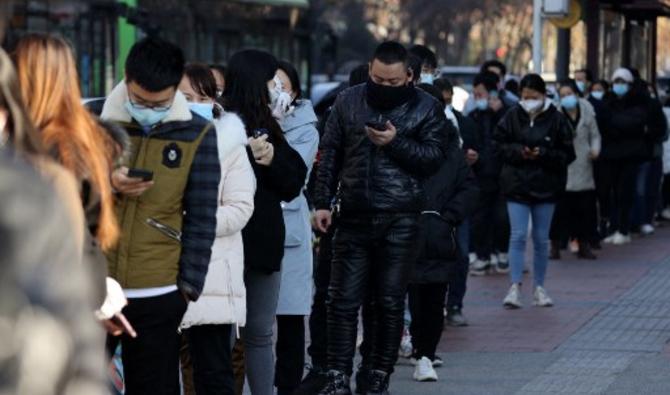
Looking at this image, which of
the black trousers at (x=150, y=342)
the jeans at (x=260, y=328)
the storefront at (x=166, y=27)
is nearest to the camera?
the black trousers at (x=150, y=342)

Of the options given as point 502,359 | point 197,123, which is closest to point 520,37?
point 502,359

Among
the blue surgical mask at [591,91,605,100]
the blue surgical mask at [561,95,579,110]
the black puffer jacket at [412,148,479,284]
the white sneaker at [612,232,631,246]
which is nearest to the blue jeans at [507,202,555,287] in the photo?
the black puffer jacket at [412,148,479,284]

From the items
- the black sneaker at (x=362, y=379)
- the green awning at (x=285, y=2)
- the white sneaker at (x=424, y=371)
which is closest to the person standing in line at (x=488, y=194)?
the white sneaker at (x=424, y=371)

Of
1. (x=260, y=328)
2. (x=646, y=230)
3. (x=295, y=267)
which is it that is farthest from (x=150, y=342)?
(x=646, y=230)

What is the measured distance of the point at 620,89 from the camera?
17656 mm

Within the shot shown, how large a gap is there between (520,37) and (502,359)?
188 ft

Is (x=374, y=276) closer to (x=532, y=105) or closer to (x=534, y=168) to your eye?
(x=534, y=168)

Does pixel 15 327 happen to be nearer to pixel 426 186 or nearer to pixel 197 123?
pixel 197 123

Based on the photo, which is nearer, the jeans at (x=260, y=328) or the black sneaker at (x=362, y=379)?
the jeans at (x=260, y=328)

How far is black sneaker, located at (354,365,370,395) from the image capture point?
815cm

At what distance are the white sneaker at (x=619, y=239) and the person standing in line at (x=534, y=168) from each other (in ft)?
18.2

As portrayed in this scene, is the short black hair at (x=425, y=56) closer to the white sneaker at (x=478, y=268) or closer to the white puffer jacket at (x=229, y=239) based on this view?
the white puffer jacket at (x=229, y=239)

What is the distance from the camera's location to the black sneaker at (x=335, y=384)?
797 cm

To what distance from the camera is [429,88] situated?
9.28 metres
